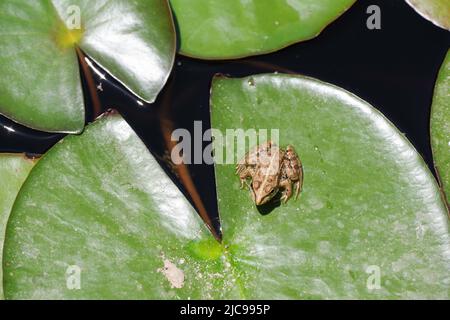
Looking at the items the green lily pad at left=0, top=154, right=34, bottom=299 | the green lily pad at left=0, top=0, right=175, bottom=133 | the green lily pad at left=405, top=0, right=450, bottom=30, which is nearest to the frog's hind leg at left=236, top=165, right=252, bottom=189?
the green lily pad at left=0, top=0, right=175, bottom=133

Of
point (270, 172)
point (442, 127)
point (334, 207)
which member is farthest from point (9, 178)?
point (442, 127)

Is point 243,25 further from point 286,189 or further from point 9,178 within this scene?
point 9,178

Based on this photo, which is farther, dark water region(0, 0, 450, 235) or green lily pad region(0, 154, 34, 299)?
dark water region(0, 0, 450, 235)

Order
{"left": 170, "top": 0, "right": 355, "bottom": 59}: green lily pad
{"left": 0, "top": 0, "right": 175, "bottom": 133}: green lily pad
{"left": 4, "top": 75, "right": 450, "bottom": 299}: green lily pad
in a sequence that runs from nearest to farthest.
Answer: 1. {"left": 4, "top": 75, "right": 450, "bottom": 299}: green lily pad
2. {"left": 0, "top": 0, "right": 175, "bottom": 133}: green lily pad
3. {"left": 170, "top": 0, "right": 355, "bottom": 59}: green lily pad

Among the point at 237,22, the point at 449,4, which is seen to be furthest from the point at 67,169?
the point at 449,4

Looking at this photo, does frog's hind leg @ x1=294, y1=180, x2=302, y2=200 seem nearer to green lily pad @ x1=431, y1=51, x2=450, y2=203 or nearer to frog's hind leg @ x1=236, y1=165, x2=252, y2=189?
frog's hind leg @ x1=236, y1=165, x2=252, y2=189

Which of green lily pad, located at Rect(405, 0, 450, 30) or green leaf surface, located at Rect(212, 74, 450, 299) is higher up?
green lily pad, located at Rect(405, 0, 450, 30)
